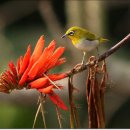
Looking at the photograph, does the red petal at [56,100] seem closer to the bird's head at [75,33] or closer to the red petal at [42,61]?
the red petal at [42,61]

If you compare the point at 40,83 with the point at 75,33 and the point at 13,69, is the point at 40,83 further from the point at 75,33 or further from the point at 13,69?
the point at 75,33

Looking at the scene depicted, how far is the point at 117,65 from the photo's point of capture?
16.5 ft

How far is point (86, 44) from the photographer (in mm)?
1173

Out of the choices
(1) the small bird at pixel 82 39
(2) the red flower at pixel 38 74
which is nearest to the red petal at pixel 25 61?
(2) the red flower at pixel 38 74

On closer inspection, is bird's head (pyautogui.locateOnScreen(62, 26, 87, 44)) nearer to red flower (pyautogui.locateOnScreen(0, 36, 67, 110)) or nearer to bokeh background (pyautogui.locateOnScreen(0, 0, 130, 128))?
red flower (pyautogui.locateOnScreen(0, 36, 67, 110))

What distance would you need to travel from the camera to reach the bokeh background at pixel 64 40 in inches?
200

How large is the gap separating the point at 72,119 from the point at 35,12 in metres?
5.95

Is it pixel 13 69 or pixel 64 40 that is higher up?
pixel 64 40

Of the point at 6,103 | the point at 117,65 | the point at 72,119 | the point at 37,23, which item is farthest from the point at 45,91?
the point at 37,23

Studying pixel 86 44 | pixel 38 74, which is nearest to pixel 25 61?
pixel 38 74

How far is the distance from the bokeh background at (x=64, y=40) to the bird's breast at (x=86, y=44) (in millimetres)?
3261

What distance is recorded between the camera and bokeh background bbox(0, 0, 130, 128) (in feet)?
16.6

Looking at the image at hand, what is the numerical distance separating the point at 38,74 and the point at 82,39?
19 cm

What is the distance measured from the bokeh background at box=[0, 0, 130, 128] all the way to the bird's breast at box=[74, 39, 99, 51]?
10.7 feet
